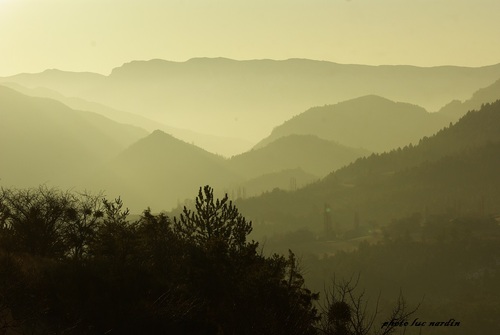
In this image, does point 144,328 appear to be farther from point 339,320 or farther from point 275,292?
point 275,292

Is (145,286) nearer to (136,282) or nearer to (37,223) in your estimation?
(136,282)

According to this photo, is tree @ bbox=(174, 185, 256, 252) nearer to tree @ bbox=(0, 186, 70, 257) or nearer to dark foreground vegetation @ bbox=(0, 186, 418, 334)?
dark foreground vegetation @ bbox=(0, 186, 418, 334)

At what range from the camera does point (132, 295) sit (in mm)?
29250

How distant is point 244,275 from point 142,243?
9.84 m

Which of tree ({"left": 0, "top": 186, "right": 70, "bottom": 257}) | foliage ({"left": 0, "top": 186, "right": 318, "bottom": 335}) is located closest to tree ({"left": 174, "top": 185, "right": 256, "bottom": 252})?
foliage ({"left": 0, "top": 186, "right": 318, "bottom": 335})

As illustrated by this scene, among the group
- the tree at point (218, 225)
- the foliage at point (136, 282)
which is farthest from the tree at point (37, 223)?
the tree at point (218, 225)

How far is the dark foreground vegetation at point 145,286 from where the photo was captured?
83.6ft

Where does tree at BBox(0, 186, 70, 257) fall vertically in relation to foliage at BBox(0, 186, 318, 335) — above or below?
above

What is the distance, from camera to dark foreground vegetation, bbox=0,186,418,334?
83.6ft

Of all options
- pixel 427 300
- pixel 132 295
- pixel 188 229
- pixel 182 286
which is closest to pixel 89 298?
pixel 132 295

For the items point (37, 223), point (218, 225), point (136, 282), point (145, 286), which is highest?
point (37, 223)

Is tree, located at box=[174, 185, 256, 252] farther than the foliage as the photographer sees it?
Yes

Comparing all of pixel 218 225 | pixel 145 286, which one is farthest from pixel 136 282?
pixel 218 225

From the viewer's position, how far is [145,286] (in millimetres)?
30953
